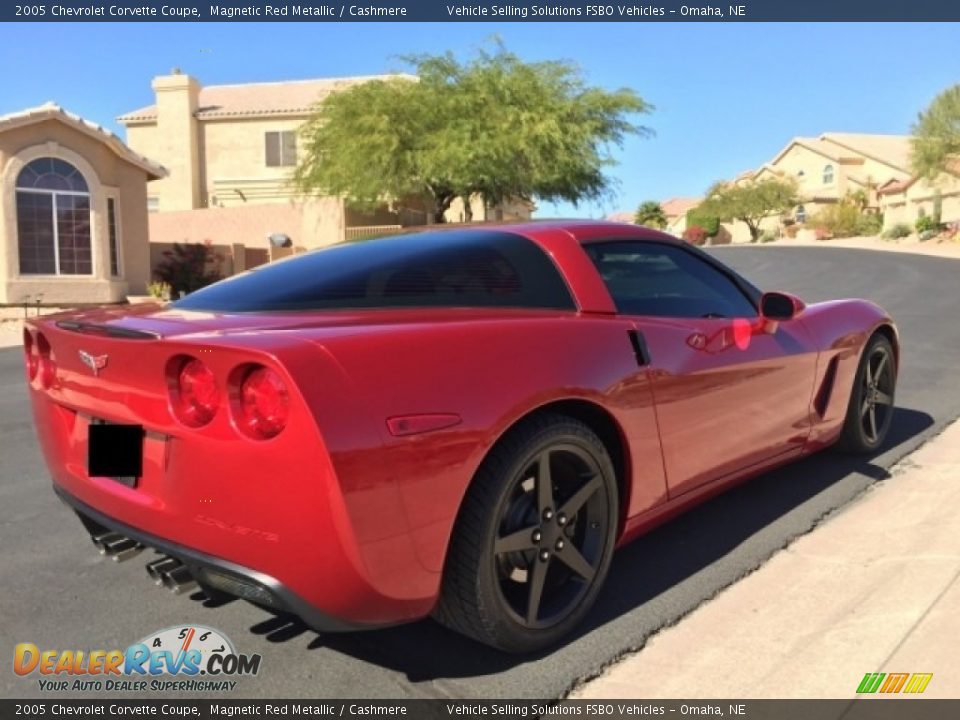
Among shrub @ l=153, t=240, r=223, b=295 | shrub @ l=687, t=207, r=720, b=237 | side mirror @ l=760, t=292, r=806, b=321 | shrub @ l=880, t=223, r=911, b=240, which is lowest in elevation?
side mirror @ l=760, t=292, r=806, b=321

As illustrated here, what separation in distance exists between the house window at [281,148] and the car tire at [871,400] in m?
32.5

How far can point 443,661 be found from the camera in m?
2.68

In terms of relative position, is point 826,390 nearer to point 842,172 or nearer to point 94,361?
point 94,361

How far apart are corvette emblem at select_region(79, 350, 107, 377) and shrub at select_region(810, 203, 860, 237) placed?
5367 centimetres

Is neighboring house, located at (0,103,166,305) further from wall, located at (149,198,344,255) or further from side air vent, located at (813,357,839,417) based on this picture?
side air vent, located at (813,357,839,417)

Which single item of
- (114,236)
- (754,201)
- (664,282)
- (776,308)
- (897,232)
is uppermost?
(754,201)

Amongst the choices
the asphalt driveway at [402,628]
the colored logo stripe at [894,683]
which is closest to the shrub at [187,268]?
the asphalt driveway at [402,628]

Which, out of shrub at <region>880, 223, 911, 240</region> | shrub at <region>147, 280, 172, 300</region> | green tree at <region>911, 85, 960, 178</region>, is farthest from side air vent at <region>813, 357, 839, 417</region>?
shrub at <region>880, 223, 911, 240</region>

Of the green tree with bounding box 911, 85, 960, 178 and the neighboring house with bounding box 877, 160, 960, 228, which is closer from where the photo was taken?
the green tree with bounding box 911, 85, 960, 178

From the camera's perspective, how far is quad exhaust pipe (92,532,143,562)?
2623 mm

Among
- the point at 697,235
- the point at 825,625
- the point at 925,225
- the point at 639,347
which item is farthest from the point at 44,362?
the point at 697,235

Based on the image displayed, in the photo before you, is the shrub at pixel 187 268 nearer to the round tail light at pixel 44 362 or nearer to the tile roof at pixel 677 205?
the round tail light at pixel 44 362

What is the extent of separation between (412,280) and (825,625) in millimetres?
1929

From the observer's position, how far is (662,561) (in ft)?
11.4
